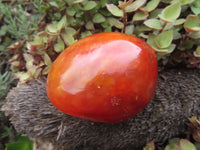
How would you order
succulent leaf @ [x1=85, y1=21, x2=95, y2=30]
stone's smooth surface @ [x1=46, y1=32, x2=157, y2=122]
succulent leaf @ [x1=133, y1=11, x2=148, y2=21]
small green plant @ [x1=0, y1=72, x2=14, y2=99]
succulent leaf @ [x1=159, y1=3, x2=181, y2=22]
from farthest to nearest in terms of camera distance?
1. small green plant @ [x1=0, y1=72, x2=14, y2=99]
2. succulent leaf @ [x1=85, y1=21, x2=95, y2=30]
3. succulent leaf @ [x1=133, y1=11, x2=148, y2=21]
4. succulent leaf @ [x1=159, y1=3, x2=181, y2=22]
5. stone's smooth surface @ [x1=46, y1=32, x2=157, y2=122]

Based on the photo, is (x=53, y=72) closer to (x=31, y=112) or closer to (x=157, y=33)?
(x=31, y=112)

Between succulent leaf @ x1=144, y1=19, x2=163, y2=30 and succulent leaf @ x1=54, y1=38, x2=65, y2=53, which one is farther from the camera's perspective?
succulent leaf @ x1=54, y1=38, x2=65, y2=53

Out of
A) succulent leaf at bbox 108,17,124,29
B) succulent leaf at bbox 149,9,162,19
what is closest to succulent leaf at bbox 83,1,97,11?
succulent leaf at bbox 108,17,124,29

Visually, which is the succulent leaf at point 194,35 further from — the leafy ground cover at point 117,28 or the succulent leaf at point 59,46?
the succulent leaf at point 59,46

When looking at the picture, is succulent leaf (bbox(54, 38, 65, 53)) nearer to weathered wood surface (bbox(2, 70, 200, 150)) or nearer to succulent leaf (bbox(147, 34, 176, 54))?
weathered wood surface (bbox(2, 70, 200, 150))

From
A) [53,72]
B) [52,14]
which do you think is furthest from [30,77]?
[52,14]
